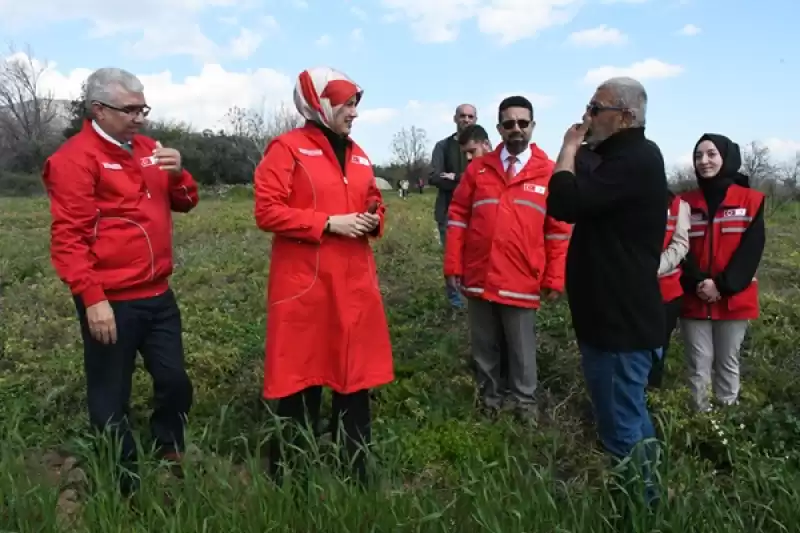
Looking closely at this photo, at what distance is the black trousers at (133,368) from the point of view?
3.58 m

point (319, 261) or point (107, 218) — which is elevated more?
point (107, 218)

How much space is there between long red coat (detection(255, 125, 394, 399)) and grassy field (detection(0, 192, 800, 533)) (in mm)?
378

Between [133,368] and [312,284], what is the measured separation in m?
1.01

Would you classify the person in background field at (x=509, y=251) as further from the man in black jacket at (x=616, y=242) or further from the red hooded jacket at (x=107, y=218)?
the red hooded jacket at (x=107, y=218)

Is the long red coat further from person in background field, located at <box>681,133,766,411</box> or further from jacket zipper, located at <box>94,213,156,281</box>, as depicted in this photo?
person in background field, located at <box>681,133,766,411</box>

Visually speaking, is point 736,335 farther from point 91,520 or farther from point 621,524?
point 91,520

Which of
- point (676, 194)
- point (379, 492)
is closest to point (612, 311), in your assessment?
point (379, 492)

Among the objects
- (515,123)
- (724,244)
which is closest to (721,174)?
(724,244)

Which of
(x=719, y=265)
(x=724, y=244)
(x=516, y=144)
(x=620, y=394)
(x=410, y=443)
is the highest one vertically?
(x=516, y=144)

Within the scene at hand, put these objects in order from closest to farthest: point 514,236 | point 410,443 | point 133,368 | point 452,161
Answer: point 133,368, point 410,443, point 514,236, point 452,161

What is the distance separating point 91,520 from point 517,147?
10.2 feet

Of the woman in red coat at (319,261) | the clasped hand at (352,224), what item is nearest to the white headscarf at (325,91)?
the woman in red coat at (319,261)

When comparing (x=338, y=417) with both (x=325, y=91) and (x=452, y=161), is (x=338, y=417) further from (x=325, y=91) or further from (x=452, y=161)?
(x=452, y=161)

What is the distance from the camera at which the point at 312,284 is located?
363cm
